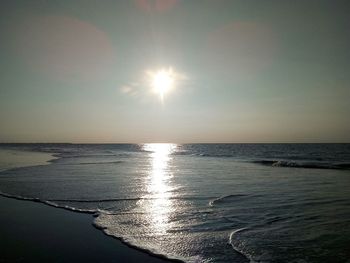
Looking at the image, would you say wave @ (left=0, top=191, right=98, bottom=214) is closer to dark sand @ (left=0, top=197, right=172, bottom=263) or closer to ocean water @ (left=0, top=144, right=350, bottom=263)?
ocean water @ (left=0, top=144, right=350, bottom=263)

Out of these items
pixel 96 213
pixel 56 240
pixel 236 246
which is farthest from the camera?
pixel 96 213

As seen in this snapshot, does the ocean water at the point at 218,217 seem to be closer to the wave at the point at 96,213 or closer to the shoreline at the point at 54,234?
the wave at the point at 96,213

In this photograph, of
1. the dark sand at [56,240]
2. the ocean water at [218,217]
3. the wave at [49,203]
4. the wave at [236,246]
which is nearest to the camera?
the dark sand at [56,240]

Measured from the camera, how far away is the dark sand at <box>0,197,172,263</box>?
6.60 metres

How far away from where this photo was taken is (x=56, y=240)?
7715 mm

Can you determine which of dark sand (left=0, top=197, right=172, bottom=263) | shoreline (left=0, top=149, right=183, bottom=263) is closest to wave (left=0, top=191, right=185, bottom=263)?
shoreline (left=0, top=149, right=183, bottom=263)

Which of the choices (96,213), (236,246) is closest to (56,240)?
(96,213)

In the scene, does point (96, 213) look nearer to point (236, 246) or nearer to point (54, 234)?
point (54, 234)

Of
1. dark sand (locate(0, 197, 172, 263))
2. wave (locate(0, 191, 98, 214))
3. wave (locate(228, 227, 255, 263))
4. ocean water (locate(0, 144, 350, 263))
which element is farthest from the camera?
wave (locate(0, 191, 98, 214))

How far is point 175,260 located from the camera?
6.55m

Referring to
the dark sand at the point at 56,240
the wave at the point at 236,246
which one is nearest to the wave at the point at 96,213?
the dark sand at the point at 56,240

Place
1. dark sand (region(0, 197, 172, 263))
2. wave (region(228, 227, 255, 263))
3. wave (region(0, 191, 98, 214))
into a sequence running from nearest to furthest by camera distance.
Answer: dark sand (region(0, 197, 172, 263)) < wave (region(228, 227, 255, 263)) < wave (region(0, 191, 98, 214))

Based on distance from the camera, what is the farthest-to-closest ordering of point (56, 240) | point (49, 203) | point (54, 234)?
point (49, 203) → point (54, 234) → point (56, 240)

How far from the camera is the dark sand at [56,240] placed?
260 inches
